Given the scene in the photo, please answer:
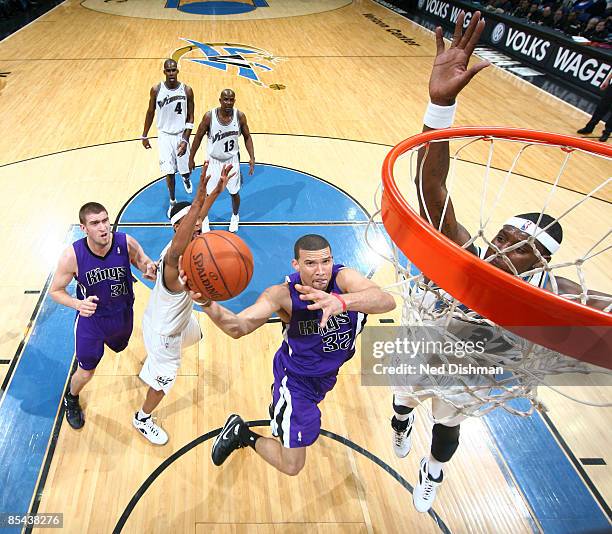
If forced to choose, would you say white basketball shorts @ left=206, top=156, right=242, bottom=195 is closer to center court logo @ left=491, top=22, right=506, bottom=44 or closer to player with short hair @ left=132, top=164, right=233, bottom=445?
player with short hair @ left=132, top=164, right=233, bottom=445

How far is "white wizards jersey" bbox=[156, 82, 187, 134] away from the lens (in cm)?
539

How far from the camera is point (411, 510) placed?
2.98 metres

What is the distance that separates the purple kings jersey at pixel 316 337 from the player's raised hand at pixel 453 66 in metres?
1.14

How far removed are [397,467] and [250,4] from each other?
63.6ft

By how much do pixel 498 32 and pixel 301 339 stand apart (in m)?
14.2

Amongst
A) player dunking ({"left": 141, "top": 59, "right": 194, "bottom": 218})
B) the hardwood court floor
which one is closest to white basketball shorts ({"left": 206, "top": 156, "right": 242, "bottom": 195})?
player dunking ({"left": 141, "top": 59, "right": 194, "bottom": 218})

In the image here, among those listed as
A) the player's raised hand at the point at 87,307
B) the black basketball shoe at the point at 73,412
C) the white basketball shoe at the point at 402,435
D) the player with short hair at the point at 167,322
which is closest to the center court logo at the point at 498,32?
the player with short hair at the point at 167,322

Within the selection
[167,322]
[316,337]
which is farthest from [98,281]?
[316,337]

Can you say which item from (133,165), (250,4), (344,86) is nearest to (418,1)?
(250,4)

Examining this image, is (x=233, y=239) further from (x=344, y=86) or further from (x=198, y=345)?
(x=344, y=86)

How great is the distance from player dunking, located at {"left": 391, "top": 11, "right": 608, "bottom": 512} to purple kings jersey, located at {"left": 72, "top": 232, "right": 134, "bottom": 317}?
6.55ft

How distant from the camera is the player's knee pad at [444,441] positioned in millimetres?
2803

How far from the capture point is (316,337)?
2.72 metres

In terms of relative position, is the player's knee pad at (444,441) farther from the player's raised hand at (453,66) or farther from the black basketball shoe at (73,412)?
the black basketball shoe at (73,412)
